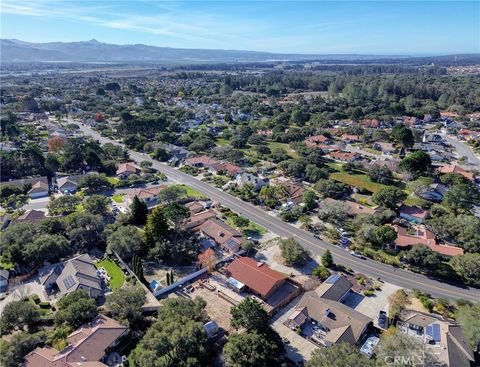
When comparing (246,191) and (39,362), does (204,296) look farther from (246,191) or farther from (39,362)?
(246,191)

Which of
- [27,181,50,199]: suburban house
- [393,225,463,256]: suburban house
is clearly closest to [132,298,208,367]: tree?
Result: [393,225,463,256]: suburban house

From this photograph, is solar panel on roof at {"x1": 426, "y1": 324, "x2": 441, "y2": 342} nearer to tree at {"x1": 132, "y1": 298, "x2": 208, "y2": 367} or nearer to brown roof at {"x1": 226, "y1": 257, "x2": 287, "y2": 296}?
brown roof at {"x1": 226, "y1": 257, "x2": 287, "y2": 296}

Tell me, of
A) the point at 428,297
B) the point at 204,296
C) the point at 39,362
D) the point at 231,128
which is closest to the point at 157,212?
the point at 204,296

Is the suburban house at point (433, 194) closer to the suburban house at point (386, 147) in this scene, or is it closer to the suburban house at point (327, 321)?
the suburban house at point (386, 147)

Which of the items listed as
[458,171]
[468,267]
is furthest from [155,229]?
[458,171]

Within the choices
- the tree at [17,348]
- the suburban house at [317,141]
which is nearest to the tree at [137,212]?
the tree at [17,348]

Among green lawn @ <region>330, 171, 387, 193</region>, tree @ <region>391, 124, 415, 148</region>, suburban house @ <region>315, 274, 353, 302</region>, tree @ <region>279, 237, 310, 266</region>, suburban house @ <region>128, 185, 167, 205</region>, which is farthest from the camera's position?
tree @ <region>391, 124, 415, 148</region>

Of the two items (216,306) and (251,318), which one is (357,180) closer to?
(216,306)
